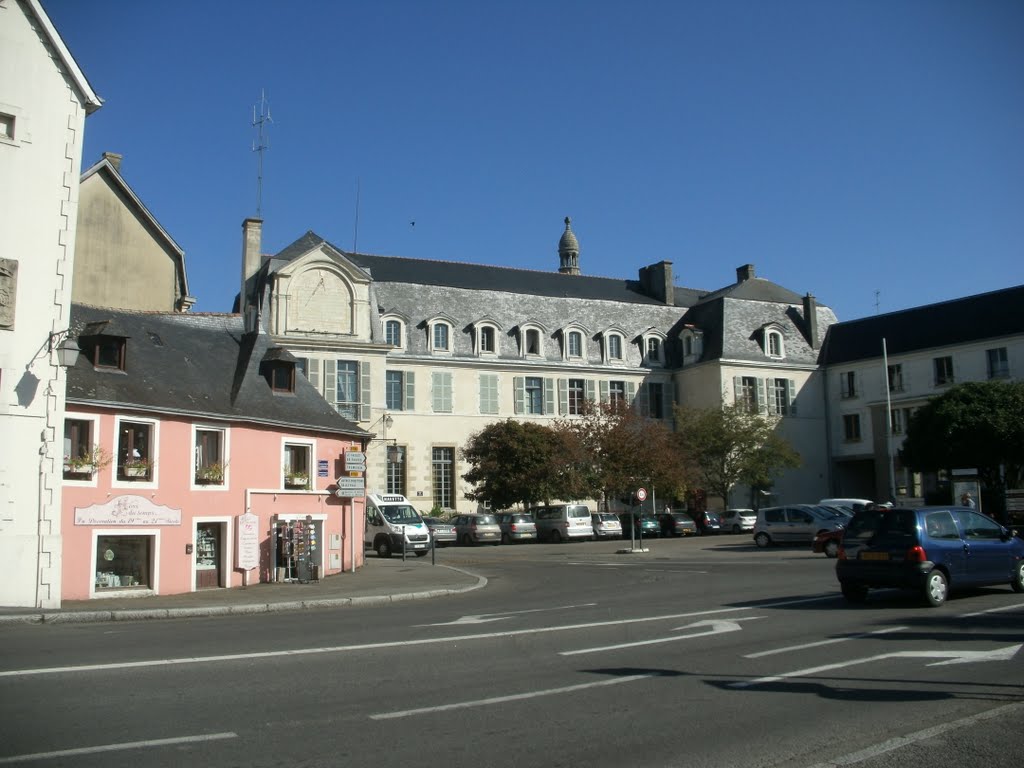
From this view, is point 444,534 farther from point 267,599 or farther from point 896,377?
point 896,377

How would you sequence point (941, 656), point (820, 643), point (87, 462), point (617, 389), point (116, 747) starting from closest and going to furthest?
1. point (116, 747)
2. point (941, 656)
3. point (820, 643)
4. point (87, 462)
5. point (617, 389)

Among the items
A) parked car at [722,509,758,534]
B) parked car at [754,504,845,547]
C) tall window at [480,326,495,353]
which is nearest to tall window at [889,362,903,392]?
parked car at [722,509,758,534]

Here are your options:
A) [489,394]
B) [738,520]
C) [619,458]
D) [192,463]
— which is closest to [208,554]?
[192,463]

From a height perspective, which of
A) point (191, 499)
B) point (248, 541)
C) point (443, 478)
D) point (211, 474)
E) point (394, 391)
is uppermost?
point (394, 391)

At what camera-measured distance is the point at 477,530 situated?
4072 centimetres

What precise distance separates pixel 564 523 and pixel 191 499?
23694mm

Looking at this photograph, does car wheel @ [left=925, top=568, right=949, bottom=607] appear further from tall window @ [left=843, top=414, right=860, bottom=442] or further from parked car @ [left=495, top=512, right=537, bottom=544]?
tall window @ [left=843, top=414, right=860, bottom=442]

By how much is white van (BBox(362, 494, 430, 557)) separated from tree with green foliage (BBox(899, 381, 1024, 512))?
2211 cm

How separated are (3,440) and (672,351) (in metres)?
Result: 46.6

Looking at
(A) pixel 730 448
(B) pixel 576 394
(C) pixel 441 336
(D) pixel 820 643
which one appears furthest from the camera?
(B) pixel 576 394

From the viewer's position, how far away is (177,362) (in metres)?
22.2

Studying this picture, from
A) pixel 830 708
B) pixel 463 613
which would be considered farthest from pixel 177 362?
pixel 830 708

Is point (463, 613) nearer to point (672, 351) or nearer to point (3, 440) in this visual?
point (3, 440)

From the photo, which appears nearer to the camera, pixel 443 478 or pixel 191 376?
pixel 191 376
